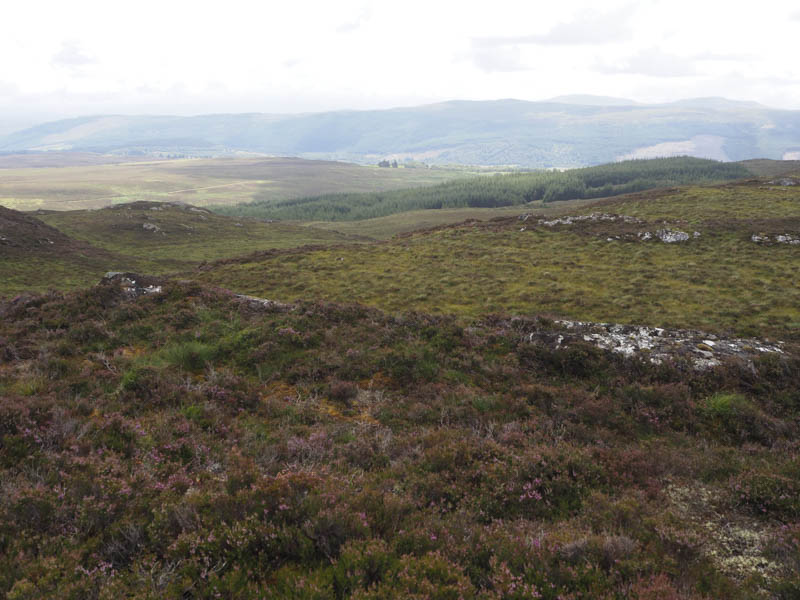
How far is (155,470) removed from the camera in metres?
6.53

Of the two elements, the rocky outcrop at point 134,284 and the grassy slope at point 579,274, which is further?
the grassy slope at point 579,274

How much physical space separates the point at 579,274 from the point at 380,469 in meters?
31.7

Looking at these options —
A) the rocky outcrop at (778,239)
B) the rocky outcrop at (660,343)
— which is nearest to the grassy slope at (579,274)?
the rocky outcrop at (778,239)

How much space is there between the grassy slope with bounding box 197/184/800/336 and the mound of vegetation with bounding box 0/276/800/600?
1335 cm

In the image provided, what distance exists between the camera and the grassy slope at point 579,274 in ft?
85.7

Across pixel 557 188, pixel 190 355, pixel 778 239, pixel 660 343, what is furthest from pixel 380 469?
pixel 557 188

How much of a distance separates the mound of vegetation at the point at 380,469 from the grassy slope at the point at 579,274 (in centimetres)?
1335

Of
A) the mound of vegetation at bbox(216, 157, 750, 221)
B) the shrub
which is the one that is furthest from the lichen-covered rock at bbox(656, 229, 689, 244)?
the mound of vegetation at bbox(216, 157, 750, 221)

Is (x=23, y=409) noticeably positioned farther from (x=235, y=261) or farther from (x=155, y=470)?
(x=235, y=261)

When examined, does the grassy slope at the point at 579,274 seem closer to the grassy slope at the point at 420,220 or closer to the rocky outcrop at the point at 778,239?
the rocky outcrop at the point at 778,239

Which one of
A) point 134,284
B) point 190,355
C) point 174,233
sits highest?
point 174,233

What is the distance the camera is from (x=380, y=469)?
7555mm

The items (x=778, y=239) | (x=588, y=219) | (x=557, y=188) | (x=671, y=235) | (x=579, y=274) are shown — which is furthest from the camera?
(x=557, y=188)

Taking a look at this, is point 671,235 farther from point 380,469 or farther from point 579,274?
point 380,469
